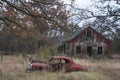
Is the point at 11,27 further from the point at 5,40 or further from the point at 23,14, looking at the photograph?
the point at 5,40

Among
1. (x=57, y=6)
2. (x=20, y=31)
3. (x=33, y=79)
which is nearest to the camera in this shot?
(x=33, y=79)

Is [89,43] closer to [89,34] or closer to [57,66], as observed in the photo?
[89,34]

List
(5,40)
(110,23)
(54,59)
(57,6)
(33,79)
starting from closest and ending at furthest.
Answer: (33,79), (57,6), (54,59), (110,23), (5,40)

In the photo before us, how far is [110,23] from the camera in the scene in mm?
25781

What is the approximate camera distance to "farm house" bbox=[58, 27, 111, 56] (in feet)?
188

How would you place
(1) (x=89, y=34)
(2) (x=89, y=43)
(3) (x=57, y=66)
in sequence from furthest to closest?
(1) (x=89, y=34) → (2) (x=89, y=43) → (3) (x=57, y=66)

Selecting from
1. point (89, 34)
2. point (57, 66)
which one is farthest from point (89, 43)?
point (57, 66)

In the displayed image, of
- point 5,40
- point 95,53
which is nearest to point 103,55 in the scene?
point 95,53

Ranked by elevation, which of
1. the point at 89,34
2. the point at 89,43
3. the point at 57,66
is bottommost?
the point at 57,66

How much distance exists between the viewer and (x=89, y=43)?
189ft

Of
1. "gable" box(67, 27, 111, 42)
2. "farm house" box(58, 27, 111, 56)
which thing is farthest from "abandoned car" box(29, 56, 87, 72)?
"gable" box(67, 27, 111, 42)

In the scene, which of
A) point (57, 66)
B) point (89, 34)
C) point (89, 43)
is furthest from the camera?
point (89, 34)

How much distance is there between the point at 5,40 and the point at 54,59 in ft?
171

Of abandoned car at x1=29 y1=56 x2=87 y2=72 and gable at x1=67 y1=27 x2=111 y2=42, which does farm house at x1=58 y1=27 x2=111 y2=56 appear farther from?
abandoned car at x1=29 y1=56 x2=87 y2=72
